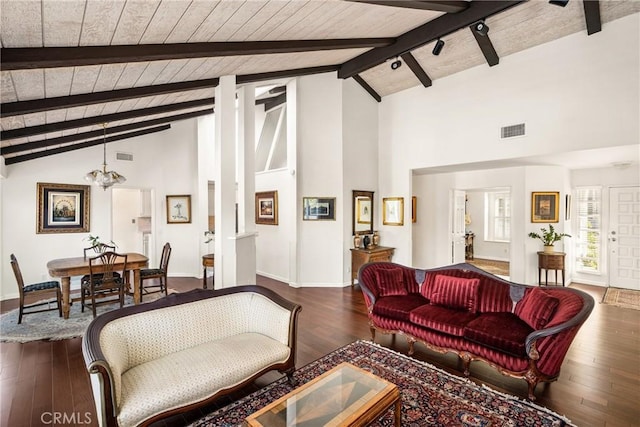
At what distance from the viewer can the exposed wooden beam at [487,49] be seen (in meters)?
4.75

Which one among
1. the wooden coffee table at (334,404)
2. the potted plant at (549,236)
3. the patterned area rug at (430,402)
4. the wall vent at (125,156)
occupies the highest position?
the wall vent at (125,156)

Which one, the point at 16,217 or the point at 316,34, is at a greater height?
the point at 316,34

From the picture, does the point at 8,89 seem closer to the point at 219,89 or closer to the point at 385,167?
the point at 219,89

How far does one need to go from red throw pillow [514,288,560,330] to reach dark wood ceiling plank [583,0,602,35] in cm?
390

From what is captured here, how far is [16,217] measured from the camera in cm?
541

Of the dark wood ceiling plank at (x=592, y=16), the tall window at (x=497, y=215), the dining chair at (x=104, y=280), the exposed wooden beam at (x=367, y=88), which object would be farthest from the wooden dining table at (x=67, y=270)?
the tall window at (x=497, y=215)

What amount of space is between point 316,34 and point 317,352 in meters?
3.72

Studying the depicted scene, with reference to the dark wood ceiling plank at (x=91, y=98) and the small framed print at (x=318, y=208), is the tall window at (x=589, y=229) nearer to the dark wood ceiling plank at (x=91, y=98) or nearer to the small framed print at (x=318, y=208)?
the small framed print at (x=318, y=208)

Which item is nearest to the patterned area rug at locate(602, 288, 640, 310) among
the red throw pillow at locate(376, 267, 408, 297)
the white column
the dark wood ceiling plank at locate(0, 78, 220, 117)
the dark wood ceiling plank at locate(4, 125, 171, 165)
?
the red throw pillow at locate(376, 267, 408, 297)

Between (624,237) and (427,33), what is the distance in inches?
219

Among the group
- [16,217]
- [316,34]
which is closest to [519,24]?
[316,34]

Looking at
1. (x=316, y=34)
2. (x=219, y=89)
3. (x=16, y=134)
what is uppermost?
(x=316, y=34)

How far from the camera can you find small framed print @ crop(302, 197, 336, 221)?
6.18m

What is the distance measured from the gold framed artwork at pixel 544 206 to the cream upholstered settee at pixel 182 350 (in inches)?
232
